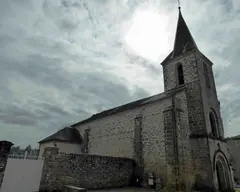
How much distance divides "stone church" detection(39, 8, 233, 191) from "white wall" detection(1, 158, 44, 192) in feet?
25.4

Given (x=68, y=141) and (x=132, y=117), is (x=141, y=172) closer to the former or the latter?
(x=132, y=117)

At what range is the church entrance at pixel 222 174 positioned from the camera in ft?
43.3

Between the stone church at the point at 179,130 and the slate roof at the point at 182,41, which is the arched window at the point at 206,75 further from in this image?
the slate roof at the point at 182,41

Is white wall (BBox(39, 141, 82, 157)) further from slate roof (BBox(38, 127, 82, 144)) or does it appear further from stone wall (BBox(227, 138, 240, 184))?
stone wall (BBox(227, 138, 240, 184))

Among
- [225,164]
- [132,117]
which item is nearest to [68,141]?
[132,117]

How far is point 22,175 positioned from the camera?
344 inches

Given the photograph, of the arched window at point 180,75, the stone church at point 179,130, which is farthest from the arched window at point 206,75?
the arched window at point 180,75

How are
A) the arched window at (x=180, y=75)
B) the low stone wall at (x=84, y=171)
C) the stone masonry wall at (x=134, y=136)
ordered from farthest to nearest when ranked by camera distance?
1. the arched window at (x=180, y=75)
2. the stone masonry wall at (x=134, y=136)
3. the low stone wall at (x=84, y=171)

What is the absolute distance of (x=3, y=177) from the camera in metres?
7.84

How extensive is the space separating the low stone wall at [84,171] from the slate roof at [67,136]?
910cm

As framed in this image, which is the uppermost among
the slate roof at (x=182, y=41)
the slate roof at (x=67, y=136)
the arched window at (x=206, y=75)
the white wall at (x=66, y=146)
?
the slate roof at (x=182, y=41)

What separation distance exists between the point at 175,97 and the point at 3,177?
1173 cm

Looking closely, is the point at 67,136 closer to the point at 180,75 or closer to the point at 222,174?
the point at 180,75

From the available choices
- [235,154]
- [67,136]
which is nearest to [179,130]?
[67,136]
